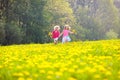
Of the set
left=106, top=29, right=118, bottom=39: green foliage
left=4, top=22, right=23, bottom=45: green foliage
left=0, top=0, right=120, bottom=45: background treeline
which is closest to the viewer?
left=4, top=22, right=23, bottom=45: green foliage

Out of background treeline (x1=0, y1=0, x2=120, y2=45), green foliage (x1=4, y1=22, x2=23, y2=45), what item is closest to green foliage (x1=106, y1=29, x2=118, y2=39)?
background treeline (x1=0, y1=0, x2=120, y2=45)

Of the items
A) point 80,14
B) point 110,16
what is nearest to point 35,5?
point 80,14

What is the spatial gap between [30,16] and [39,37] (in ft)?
11.9

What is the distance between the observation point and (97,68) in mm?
7316

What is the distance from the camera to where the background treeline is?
4538 cm

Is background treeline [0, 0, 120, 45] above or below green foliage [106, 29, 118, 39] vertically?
above

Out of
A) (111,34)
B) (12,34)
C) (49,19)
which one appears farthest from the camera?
(111,34)

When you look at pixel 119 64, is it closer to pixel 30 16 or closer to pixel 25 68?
pixel 25 68

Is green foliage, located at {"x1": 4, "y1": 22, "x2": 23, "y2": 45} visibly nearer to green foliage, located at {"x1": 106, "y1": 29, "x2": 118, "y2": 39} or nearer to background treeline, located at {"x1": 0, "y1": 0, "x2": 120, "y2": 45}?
background treeline, located at {"x1": 0, "y1": 0, "x2": 120, "y2": 45}

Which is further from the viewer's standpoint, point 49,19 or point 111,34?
point 111,34

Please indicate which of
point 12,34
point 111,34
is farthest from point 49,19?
point 111,34

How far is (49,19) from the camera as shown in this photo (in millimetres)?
52438

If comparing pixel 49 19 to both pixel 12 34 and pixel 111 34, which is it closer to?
pixel 12 34

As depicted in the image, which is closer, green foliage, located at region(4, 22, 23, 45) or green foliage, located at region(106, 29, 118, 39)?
green foliage, located at region(4, 22, 23, 45)
